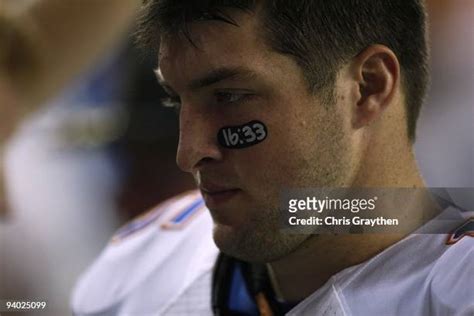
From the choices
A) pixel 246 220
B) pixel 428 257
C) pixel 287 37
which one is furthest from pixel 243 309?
pixel 287 37

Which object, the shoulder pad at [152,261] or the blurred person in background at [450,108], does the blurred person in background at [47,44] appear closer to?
the shoulder pad at [152,261]

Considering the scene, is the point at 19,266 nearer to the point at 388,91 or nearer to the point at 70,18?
the point at 70,18

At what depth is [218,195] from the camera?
3.33 feet

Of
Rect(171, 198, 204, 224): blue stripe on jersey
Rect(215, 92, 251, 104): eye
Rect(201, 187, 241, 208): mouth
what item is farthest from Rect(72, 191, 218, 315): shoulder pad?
Rect(215, 92, 251, 104): eye

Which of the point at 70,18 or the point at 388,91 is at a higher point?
the point at 70,18

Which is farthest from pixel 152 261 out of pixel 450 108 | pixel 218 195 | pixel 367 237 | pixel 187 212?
pixel 450 108

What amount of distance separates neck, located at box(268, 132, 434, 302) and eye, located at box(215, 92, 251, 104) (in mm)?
163

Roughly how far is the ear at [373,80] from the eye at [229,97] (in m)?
0.13

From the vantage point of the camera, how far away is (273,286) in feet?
3.62

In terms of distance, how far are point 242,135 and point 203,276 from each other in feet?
0.83

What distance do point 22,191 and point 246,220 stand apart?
0.46 m

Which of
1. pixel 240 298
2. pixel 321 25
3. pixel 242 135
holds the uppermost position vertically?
pixel 321 25

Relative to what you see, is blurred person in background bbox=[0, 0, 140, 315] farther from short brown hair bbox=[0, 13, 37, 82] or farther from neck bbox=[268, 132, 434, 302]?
neck bbox=[268, 132, 434, 302]

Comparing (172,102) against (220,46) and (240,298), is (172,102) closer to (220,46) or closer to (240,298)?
(220,46)
